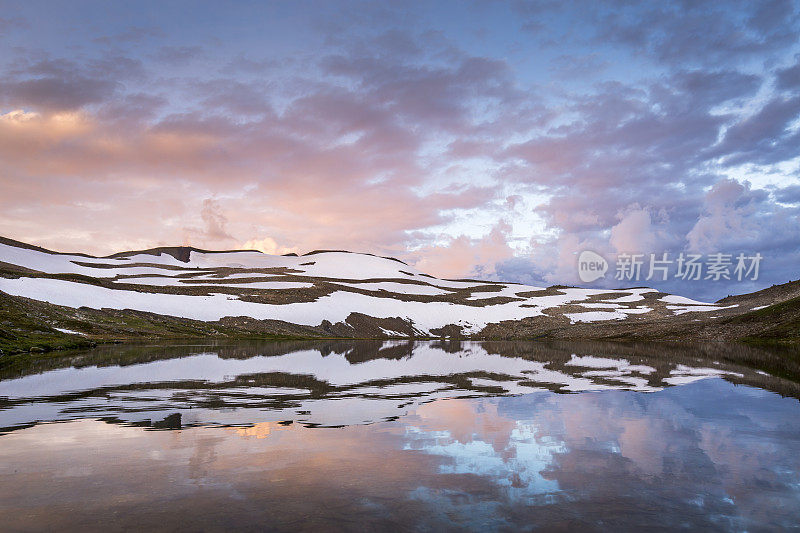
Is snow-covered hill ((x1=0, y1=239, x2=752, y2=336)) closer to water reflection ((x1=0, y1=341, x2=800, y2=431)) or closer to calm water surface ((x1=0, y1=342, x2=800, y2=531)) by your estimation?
water reflection ((x1=0, y1=341, x2=800, y2=431))

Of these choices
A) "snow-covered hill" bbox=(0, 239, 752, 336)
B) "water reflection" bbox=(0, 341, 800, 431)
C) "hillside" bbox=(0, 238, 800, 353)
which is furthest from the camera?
"snow-covered hill" bbox=(0, 239, 752, 336)

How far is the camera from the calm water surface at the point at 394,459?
9.11 meters

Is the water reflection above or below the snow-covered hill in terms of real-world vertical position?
below

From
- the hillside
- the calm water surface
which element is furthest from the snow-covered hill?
the calm water surface

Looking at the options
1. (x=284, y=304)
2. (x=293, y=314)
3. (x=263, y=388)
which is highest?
(x=284, y=304)

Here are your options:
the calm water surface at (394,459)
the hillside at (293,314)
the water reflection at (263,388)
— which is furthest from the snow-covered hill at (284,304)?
the calm water surface at (394,459)

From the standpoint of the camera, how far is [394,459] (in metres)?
12.9

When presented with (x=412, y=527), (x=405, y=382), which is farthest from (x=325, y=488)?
(x=405, y=382)

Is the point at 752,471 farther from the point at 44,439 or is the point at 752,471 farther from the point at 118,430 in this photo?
the point at 44,439

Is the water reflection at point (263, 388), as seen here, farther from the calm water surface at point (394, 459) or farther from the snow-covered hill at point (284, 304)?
the snow-covered hill at point (284, 304)

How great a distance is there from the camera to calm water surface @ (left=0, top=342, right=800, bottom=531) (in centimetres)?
911

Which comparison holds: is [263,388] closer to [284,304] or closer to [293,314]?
[293,314]

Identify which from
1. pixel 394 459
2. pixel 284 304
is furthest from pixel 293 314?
pixel 394 459

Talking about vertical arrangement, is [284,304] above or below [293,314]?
above
